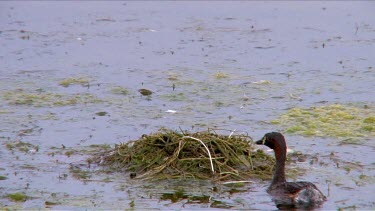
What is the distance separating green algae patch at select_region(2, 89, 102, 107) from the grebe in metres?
4.53

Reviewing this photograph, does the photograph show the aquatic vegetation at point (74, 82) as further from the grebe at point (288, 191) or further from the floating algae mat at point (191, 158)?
the grebe at point (288, 191)

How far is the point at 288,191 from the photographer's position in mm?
9148

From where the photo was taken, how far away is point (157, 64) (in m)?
15.7

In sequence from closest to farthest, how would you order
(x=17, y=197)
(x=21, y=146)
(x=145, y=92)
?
(x=17, y=197) → (x=21, y=146) → (x=145, y=92)

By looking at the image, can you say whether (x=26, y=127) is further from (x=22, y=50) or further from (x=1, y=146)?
(x=22, y=50)

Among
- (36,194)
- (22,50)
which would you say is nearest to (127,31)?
(22,50)

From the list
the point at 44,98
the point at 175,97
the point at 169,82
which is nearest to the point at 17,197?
the point at 44,98

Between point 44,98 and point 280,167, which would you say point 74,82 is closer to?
point 44,98

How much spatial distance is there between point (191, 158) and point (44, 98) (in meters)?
4.29

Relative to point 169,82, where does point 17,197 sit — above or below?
below

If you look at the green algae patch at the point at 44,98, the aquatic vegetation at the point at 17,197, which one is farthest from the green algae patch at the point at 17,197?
the green algae patch at the point at 44,98

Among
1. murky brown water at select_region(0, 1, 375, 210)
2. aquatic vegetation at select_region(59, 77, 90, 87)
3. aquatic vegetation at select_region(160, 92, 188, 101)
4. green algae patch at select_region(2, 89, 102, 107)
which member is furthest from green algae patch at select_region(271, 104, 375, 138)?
aquatic vegetation at select_region(59, 77, 90, 87)

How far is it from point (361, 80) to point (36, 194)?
706 cm

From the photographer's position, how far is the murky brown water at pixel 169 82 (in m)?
9.60
